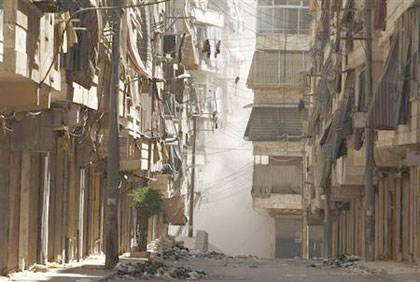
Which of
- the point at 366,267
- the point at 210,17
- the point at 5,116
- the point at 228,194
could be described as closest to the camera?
the point at 5,116

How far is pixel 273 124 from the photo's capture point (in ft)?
273

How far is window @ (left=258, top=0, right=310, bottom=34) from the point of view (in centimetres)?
8175

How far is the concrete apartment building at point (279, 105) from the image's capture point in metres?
80.6

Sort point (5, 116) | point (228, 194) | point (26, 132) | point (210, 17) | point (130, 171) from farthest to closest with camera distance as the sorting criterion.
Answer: point (228, 194) → point (210, 17) → point (130, 171) → point (26, 132) → point (5, 116)

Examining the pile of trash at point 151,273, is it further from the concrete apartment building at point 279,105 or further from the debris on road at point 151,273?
the concrete apartment building at point 279,105

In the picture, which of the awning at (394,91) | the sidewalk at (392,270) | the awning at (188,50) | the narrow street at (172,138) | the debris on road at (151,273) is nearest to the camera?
the narrow street at (172,138)

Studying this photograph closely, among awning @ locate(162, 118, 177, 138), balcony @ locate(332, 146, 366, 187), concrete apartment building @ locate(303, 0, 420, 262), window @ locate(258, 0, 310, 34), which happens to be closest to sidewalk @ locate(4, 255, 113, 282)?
concrete apartment building @ locate(303, 0, 420, 262)

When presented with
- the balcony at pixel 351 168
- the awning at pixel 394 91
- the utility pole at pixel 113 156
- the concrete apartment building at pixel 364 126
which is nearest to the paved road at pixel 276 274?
the utility pole at pixel 113 156

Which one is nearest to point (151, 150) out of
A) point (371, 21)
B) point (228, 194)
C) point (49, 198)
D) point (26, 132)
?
point (371, 21)

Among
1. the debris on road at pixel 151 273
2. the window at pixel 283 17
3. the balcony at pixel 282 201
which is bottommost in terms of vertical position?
the debris on road at pixel 151 273

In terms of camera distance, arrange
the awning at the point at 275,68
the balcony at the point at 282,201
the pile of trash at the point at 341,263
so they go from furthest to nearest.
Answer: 1. the awning at the point at 275,68
2. the balcony at the point at 282,201
3. the pile of trash at the point at 341,263

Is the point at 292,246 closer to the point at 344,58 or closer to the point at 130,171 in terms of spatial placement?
the point at 344,58

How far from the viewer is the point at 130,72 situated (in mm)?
38594

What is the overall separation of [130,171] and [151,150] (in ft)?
11.1
